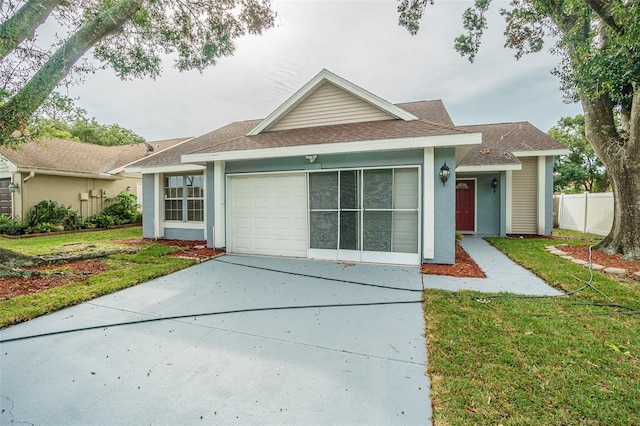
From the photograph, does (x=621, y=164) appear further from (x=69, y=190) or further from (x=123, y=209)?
(x=69, y=190)

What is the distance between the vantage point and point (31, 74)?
596 centimetres

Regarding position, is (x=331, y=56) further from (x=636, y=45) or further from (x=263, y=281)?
(x=263, y=281)

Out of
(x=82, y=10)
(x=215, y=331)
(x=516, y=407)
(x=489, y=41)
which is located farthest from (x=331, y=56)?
(x=516, y=407)

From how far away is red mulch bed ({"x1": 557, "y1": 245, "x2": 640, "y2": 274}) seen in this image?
5.98m

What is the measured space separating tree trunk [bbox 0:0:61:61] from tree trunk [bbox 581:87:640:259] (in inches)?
504

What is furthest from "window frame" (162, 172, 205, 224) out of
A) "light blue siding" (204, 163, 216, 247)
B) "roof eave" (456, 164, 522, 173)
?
"roof eave" (456, 164, 522, 173)

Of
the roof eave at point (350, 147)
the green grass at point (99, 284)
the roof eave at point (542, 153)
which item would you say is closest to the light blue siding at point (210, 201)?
the roof eave at point (350, 147)

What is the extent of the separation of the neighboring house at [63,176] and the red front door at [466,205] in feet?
49.1

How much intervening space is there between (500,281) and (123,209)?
56.2 feet

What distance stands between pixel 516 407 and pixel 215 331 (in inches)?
120

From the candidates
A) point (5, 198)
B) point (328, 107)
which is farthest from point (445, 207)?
point (5, 198)

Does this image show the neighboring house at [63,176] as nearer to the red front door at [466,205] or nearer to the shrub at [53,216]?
the shrub at [53,216]

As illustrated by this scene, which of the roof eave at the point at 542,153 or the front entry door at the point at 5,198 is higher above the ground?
the roof eave at the point at 542,153

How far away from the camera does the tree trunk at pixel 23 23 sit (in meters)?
5.13
